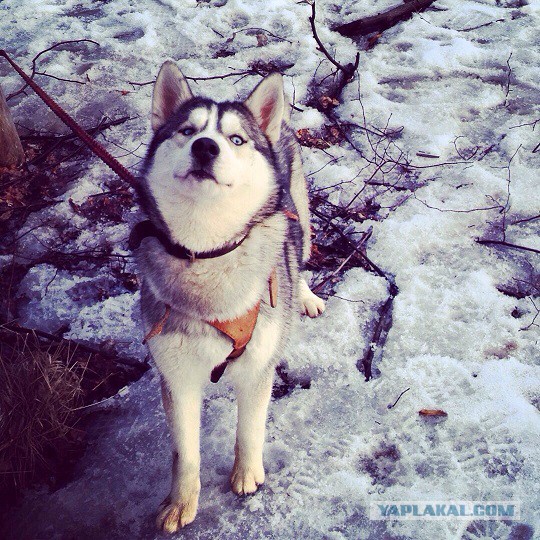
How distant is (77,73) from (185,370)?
369 centimetres

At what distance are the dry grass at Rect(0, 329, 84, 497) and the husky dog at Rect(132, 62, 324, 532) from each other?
1.96 feet

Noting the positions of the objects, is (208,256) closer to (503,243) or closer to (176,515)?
(176,515)

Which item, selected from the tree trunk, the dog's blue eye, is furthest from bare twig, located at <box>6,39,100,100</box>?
the dog's blue eye

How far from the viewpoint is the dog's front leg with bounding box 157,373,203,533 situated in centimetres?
209

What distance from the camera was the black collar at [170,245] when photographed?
1874 mm

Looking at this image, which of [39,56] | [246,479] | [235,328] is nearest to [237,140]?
[235,328]

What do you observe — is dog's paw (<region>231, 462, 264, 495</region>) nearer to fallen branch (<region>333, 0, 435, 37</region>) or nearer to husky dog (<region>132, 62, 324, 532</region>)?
husky dog (<region>132, 62, 324, 532</region>)

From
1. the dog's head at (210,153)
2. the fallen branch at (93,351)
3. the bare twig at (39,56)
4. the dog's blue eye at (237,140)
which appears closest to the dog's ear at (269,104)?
the dog's head at (210,153)

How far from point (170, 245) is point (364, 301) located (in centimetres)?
153

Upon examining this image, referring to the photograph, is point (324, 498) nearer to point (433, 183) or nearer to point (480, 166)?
point (433, 183)

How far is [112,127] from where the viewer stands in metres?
4.10

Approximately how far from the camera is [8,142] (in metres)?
3.62

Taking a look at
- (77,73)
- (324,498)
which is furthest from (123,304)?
(77,73)

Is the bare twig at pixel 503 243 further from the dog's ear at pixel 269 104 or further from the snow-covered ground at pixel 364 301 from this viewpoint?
the dog's ear at pixel 269 104
